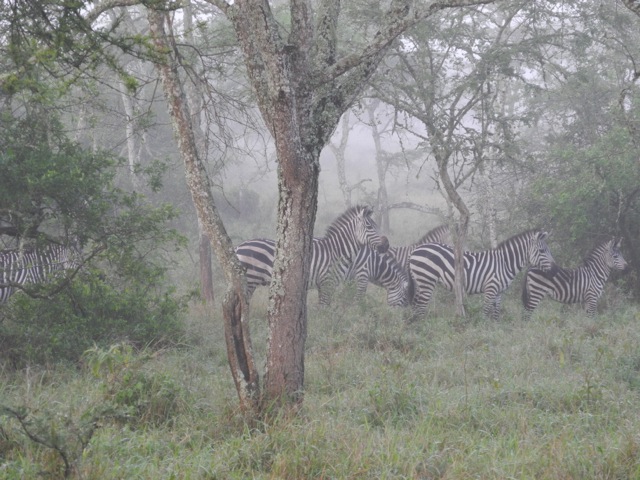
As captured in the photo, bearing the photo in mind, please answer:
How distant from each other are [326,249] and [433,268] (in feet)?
6.58

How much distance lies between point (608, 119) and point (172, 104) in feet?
42.5

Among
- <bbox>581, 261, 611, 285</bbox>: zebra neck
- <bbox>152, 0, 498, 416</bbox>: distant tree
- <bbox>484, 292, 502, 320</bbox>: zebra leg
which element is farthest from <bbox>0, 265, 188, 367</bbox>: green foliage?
<bbox>581, 261, 611, 285</bbox>: zebra neck

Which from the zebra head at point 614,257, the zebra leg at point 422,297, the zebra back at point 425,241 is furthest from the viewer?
the zebra back at point 425,241

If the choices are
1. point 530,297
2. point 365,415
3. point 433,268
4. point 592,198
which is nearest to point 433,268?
point 433,268

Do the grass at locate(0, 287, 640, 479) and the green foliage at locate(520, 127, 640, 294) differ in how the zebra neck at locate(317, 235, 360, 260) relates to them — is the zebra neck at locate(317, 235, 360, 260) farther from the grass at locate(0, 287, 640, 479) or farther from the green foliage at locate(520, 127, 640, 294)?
the green foliage at locate(520, 127, 640, 294)

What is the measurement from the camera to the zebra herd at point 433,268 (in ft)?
38.9

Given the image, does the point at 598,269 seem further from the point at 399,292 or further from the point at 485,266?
the point at 399,292

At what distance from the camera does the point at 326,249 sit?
489 inches

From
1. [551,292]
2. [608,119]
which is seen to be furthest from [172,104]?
[608,119]

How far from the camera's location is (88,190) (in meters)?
7.84

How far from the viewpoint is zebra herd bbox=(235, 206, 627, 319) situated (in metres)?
11.9

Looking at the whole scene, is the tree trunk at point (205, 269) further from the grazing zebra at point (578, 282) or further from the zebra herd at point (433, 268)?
the grazing zebra at point (578, 282)

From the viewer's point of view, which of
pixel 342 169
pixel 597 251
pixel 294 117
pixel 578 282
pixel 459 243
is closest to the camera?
pixel 294 117

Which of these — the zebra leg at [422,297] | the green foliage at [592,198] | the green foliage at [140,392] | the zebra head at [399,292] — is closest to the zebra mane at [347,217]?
the zebra head at [399,292]
